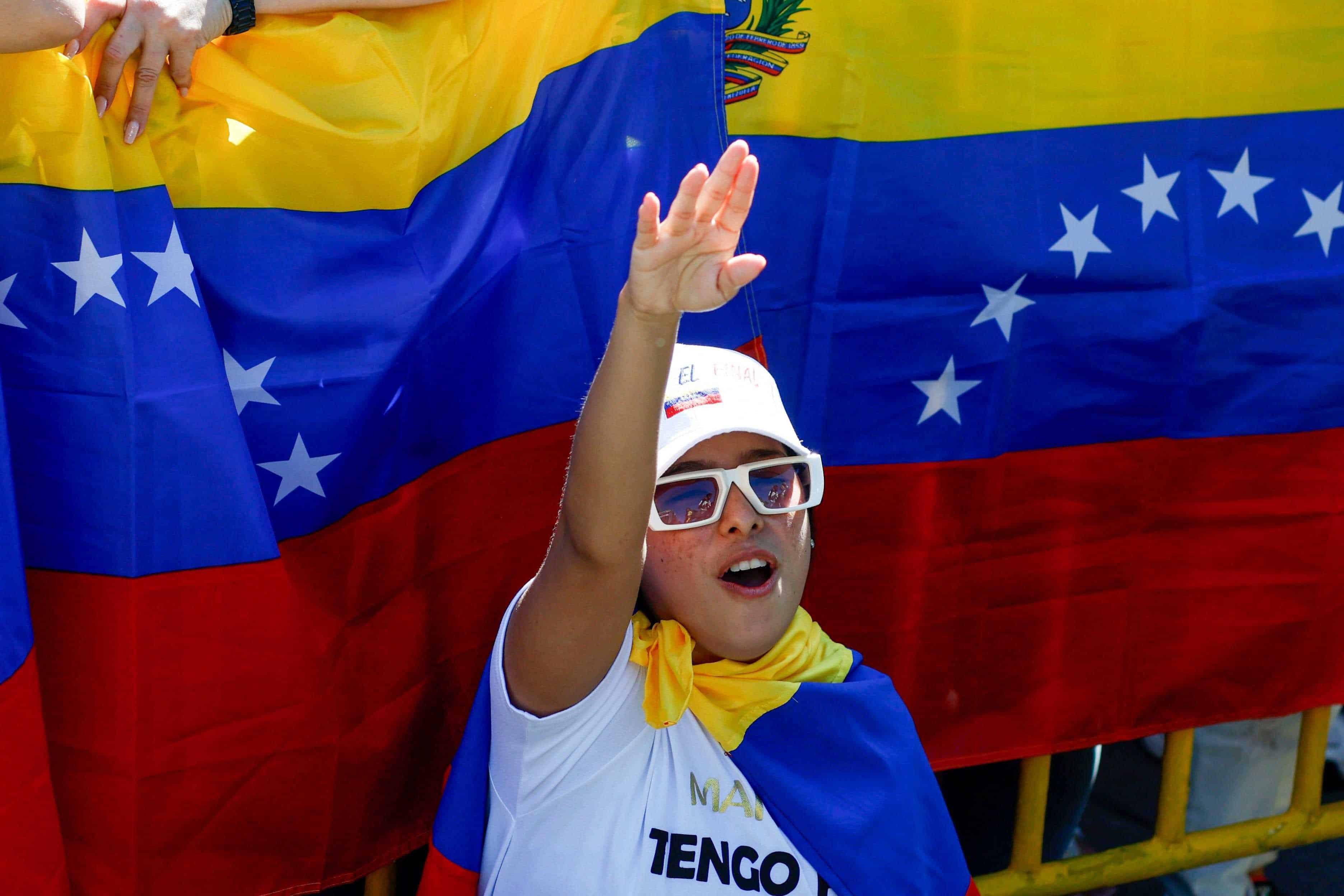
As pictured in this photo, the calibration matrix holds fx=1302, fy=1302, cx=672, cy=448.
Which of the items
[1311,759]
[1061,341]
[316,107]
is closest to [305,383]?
[316,107]

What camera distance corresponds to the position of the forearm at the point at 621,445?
4.77 ft

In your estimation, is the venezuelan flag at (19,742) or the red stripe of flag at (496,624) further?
the red stripe of flag at (496,624)

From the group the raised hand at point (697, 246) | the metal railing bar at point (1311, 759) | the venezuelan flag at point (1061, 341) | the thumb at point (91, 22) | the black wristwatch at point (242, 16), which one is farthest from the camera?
the metal railing bar at point (1311, 759)

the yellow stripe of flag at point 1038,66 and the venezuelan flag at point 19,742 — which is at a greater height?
the yellow stripe of flag at point 1038,66

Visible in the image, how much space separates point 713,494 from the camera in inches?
72.7

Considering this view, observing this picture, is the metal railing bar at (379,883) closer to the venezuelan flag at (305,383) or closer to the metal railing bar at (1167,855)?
the venezuelan flag at (305,383)

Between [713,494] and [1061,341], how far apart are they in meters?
1.18

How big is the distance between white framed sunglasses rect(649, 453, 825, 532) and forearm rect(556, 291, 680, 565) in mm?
242

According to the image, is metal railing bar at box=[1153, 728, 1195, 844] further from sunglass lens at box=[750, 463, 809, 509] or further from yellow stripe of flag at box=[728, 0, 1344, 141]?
sunglass lens at box=[750, 463, 809, 509]

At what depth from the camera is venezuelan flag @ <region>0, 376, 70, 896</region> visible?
62.6 inches

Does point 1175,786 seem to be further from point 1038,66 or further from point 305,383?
point 305,383

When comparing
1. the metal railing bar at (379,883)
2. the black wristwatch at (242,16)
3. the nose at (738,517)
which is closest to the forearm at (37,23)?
the black wristwatch at (242,16)

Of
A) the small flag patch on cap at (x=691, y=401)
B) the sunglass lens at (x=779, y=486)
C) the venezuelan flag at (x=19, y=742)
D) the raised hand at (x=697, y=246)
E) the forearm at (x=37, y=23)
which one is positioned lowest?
the venezuelan flag at (x=19, y=742)

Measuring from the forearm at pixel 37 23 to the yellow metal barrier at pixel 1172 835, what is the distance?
236cm
